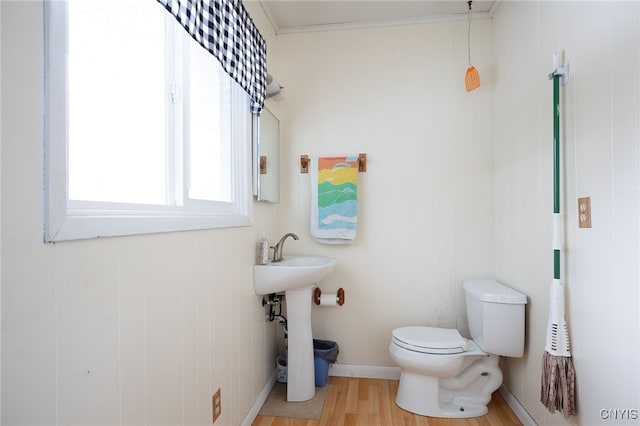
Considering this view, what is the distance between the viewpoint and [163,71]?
129 centimetres

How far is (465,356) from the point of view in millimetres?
1984

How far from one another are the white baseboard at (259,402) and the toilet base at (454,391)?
0.79 m

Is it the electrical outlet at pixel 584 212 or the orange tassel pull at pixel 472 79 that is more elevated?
the orange tassel pull at pixel 472 79

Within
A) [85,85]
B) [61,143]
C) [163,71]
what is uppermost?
[163,71]

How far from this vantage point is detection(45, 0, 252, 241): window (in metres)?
0.75

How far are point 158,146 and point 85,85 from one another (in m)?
0.36

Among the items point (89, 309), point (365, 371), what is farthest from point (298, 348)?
point (89, 309)

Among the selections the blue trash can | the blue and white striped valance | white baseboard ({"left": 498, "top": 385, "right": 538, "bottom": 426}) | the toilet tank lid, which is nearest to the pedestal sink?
the blue trash can

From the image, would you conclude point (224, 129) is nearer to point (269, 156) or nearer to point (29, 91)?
point (269, 156)

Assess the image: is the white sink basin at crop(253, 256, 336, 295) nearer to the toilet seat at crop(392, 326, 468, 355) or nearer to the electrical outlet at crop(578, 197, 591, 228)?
the toilet seat at crop(392, 326, 468, 355)

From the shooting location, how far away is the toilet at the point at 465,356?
1.89 metres

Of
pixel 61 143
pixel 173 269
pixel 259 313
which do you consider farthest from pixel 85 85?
pixel 259 313

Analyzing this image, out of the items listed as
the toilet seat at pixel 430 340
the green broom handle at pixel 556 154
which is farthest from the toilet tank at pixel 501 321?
the green broom handle at pixel 556 154

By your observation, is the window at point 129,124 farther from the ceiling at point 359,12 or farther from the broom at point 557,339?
the broom at point 557,339
